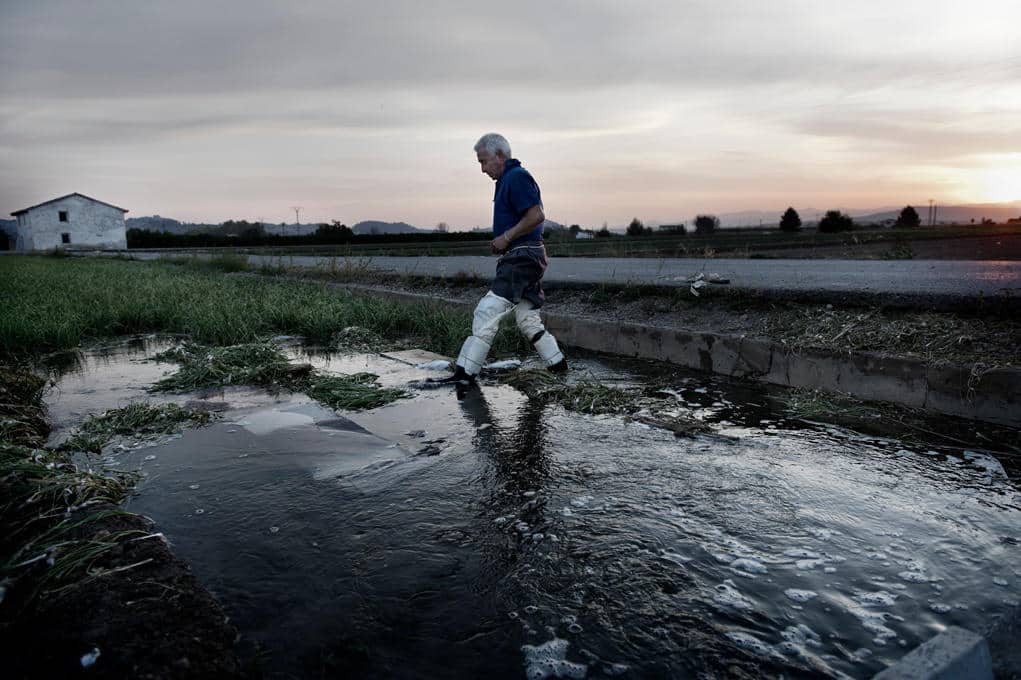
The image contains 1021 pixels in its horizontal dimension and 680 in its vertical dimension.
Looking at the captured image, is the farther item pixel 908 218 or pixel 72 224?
pixel 72 224

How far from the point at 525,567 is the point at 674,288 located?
5557 mm

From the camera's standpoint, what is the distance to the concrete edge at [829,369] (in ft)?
12.9

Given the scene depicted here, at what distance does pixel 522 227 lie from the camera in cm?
486

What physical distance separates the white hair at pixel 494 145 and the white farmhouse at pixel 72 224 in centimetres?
8353

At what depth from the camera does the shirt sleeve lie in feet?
16.0

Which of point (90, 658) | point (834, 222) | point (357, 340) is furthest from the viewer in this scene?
point (834, 222)

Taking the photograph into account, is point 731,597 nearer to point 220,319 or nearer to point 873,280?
point 220,319

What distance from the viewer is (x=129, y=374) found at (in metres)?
5.77

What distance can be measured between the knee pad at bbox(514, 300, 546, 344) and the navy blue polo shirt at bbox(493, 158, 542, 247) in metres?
0.51

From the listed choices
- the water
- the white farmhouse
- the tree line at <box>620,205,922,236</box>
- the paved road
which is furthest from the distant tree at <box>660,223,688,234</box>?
the white farmhouse

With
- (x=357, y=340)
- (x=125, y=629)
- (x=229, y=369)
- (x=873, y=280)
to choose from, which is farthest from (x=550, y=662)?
(x=873, y=280)

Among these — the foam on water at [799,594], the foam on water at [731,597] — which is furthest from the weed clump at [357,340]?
the foam on water at [799,594]

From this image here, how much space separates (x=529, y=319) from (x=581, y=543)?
294 cm

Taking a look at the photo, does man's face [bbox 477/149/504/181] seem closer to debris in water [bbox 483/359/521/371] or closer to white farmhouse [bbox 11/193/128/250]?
debris in water [bbox 483/359/521/371]
